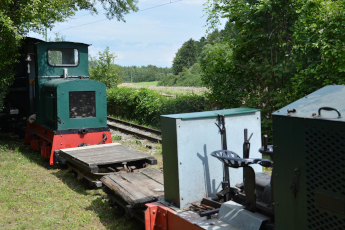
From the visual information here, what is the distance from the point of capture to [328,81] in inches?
281

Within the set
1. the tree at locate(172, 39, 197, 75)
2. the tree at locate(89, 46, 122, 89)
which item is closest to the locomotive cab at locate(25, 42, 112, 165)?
the tree at locate(89, 46, 122, 89)

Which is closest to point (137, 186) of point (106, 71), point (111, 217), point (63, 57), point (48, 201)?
point (111, 217)

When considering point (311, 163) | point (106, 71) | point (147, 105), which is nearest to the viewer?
point (311, 163)

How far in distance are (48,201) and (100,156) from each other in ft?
3.99

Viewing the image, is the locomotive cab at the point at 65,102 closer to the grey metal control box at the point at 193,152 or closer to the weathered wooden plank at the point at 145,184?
the weathered wooden plank at the point at 145,184

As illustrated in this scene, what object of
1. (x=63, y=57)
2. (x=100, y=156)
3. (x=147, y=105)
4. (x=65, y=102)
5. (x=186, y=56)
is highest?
(x=186, y=56)

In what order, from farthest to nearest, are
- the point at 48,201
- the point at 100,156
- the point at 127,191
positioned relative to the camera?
1. the point at 100,156
2. the point at 48,201
3. the point at 127,191

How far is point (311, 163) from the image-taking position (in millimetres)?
2025

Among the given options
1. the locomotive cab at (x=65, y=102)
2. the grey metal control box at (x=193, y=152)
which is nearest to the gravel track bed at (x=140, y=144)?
the locomotive cab at (x=65, y=102)

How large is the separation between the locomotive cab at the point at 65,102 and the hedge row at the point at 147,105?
4365 millimetres

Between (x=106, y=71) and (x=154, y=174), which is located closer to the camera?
(x=154, y=174)

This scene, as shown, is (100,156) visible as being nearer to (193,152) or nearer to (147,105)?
(193,152)

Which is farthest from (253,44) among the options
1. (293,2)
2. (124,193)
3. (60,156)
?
(124,193)

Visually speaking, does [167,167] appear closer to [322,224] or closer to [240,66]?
[322,224]
